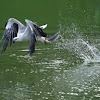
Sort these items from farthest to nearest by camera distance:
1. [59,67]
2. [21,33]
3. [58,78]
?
[59,67] < [21,33] < [58,78]

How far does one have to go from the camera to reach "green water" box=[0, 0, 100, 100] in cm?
1005

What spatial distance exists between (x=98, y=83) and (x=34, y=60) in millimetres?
3348

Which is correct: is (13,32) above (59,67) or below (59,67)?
above

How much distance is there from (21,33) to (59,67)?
1.46 meters

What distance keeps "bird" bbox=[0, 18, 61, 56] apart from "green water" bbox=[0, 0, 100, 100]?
890 millimetres

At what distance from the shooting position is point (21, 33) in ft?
39.4

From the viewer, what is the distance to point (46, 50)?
49.1 ft

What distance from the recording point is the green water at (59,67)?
10.0 metres

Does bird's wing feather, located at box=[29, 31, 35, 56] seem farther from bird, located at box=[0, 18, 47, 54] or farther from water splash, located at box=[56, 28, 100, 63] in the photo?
water splash, located at box=[56, 28, 100, 63]

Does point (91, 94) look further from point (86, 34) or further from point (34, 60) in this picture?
point (86, 34)

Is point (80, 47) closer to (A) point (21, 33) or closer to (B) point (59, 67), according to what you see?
(B) point (59, 67)

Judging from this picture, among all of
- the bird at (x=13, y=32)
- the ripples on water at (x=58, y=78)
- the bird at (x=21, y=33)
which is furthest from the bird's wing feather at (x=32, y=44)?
the ripples on water at (x=58, y=78)

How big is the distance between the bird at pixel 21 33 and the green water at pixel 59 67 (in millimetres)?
890

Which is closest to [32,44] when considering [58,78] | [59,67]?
[58,78]
